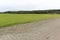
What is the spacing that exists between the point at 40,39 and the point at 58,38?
113cm

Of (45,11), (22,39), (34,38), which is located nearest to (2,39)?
(22,39)

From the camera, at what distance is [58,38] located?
11242 millimetres

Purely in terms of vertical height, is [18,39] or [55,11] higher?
[18,39]

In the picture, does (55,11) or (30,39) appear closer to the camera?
(30,39)

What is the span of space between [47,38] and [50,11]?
204 feet

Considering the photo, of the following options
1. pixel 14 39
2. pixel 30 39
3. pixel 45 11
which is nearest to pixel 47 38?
pixel 30 39

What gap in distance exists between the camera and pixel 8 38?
11.3 metres

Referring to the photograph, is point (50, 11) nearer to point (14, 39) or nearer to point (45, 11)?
point (45, 11)

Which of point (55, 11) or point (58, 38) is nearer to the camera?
point (58, 38)

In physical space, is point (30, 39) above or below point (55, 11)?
above

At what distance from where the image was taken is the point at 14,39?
10945mm

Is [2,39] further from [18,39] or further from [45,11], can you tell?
[45,11]

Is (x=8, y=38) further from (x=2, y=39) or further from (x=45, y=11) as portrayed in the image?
(x=45, y=11)

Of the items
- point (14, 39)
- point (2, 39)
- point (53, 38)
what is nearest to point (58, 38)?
point (53, 38)
